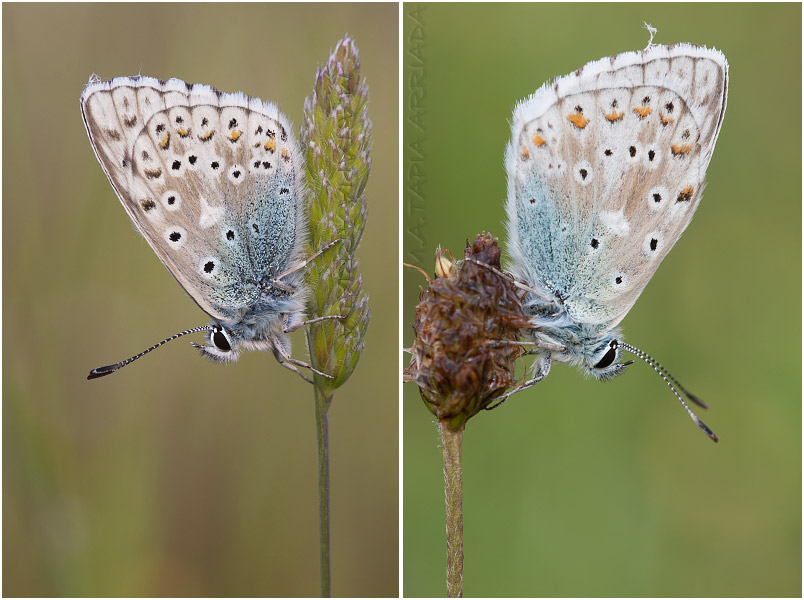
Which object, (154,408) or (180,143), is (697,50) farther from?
(154,408)

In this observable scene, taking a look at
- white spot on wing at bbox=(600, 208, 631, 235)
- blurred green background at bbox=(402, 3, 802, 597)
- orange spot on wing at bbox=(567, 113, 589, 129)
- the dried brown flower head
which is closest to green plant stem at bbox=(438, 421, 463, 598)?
the dried brown flower head

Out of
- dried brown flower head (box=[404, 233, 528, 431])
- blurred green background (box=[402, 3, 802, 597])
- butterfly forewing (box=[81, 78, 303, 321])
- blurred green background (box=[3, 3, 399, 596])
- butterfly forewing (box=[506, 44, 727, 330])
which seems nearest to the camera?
dried brown flower head (box=[404, 233, 528, 431])

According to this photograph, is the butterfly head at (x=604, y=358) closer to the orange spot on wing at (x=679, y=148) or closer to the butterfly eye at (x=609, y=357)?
the butterfly eye at (x=609, y=357)

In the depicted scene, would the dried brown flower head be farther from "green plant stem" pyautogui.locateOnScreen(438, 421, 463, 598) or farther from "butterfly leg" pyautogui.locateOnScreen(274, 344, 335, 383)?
"butterfly leg" pyautogui.locateOnScreen(274, 344, 335, 383)

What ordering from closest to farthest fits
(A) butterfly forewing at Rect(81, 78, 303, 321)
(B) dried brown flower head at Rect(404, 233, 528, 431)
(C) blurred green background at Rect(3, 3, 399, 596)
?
1. (B) dried brown flower head at Rect(404, 233, 528, 431)
2. (A) butterfly forewing at Rect(81, 78, 303, 321)
3. (C) blurred green background at Rect(3, 3, 399, 596)
